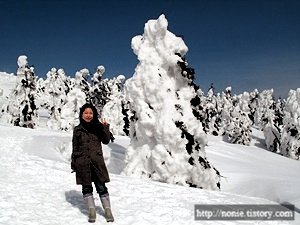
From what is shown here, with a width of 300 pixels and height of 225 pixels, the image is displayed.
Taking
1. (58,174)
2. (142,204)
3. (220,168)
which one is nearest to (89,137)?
(142,204)

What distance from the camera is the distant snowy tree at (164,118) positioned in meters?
9.01

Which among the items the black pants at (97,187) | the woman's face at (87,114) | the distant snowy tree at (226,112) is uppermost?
the distant snowy tree at (226,112)

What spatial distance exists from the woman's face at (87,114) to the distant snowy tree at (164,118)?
454 cm

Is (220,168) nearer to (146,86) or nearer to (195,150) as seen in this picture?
(195,150)

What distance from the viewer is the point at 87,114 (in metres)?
4.71

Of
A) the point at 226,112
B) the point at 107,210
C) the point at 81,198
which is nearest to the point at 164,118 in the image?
the point at 81,198

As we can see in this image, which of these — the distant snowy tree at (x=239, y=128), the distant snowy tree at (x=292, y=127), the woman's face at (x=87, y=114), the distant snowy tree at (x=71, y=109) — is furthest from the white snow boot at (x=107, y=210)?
the distant snowy tree at (x=239, y=128)

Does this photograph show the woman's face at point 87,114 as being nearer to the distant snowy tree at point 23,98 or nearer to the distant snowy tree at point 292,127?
the distant snowy tree at point 23,98

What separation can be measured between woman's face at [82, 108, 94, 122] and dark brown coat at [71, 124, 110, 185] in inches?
7.4

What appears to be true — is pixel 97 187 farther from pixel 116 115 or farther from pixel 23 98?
pixel 116 115

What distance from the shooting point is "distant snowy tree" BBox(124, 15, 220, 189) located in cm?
901

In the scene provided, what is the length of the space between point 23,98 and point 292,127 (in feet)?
102

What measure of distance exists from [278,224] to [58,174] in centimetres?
553

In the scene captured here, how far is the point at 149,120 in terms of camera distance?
31.2 feet
